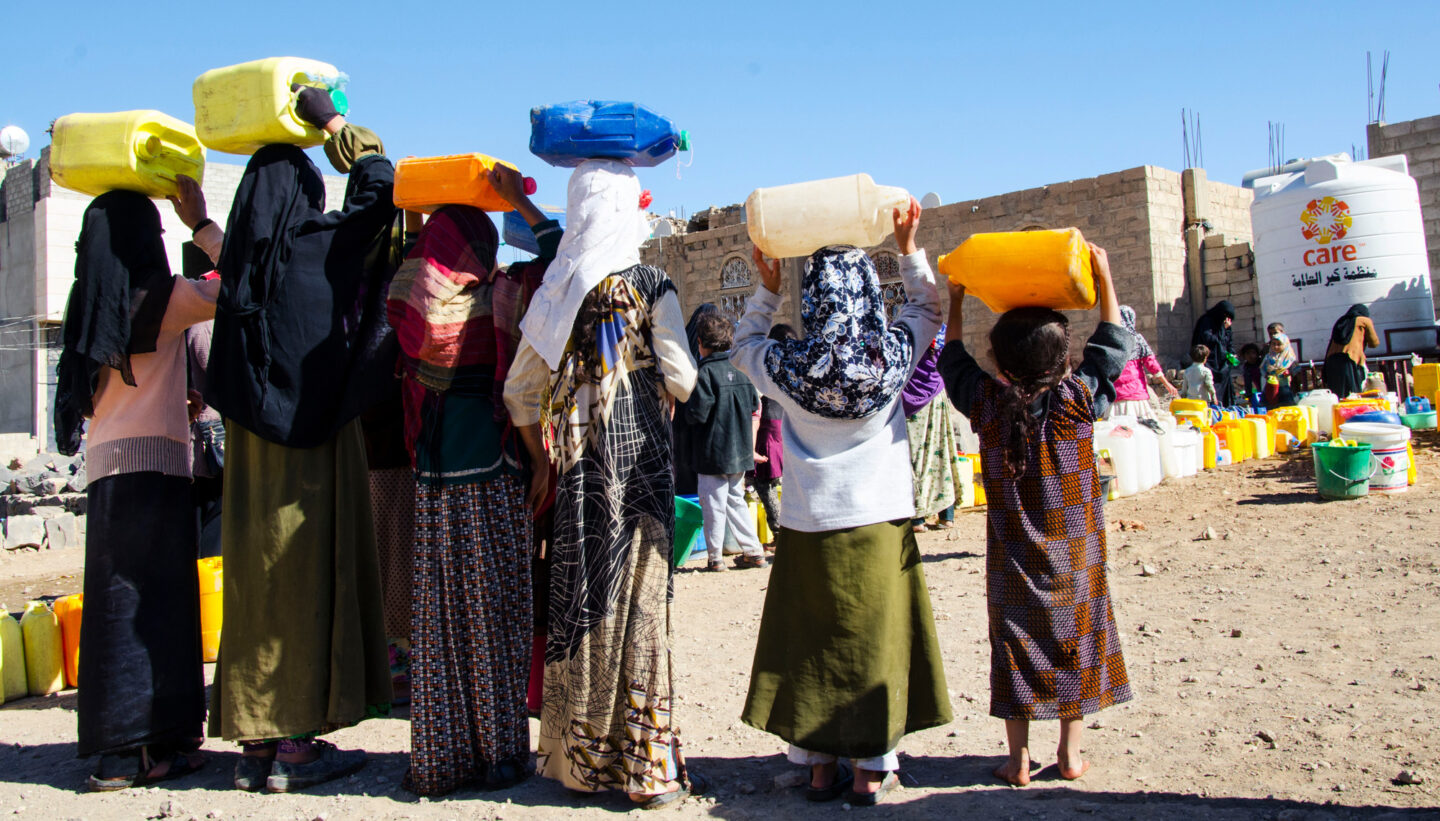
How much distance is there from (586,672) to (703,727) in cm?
91

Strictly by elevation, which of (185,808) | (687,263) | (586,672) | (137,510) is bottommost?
(185,808)

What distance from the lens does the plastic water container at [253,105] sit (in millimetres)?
3111

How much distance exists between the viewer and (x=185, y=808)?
9.80ft

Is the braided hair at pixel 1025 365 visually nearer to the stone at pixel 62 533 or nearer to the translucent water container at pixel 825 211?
the translucent water container at pixel 825 211

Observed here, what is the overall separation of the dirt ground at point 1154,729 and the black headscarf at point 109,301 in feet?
4.19

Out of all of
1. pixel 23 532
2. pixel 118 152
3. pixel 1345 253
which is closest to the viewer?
pixel 118 152

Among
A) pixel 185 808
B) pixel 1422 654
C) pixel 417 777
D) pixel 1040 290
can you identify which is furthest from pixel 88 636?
pixel 1422 654

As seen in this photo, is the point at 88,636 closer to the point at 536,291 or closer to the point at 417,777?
the point at 417,777

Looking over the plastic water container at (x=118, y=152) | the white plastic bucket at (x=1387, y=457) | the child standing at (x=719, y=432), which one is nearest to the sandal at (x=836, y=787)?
the plastic water container at (x=118, y=152)

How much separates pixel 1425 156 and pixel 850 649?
19.4 meters

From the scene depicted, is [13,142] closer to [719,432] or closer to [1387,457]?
[719,432]

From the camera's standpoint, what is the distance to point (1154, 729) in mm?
3297

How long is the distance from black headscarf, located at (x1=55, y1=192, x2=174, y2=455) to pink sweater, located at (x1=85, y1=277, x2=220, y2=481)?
5 cm

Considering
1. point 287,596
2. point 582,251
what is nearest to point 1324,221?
point 582,251
